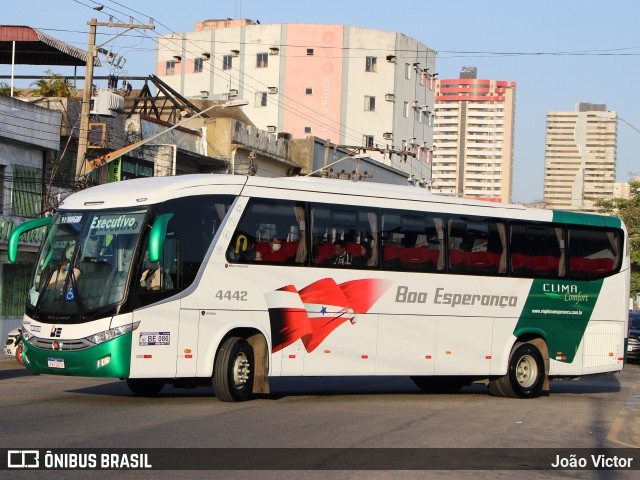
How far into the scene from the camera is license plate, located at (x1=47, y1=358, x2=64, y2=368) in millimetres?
16469

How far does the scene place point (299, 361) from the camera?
18.7 m

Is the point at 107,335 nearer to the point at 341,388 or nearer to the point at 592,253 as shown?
the point at 341,388

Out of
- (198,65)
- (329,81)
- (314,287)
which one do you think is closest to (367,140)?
(329,81)

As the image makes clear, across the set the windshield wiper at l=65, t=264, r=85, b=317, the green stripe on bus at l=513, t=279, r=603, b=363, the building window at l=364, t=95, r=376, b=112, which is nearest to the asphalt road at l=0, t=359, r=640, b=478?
the green stripe on bus at l=513, t=279, r=603, b=363

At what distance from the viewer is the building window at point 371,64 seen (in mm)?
91312

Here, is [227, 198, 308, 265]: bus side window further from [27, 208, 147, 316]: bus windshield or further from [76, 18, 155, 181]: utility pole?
[76, 18, 155, 181]: utility pole

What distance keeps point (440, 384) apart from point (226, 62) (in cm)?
7858

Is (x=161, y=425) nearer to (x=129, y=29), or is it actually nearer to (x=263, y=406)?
(x=263, y=406)

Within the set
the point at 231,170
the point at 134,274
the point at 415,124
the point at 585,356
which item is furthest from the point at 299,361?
the point at 415,124

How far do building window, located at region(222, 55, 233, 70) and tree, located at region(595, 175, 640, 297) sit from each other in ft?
109

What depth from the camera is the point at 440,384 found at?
23.2 m

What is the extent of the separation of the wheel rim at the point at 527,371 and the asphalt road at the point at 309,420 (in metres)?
0.45

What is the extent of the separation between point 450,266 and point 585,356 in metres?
4.18

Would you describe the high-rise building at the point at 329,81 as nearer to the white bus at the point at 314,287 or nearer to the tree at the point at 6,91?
the tree at the point at 6,91
